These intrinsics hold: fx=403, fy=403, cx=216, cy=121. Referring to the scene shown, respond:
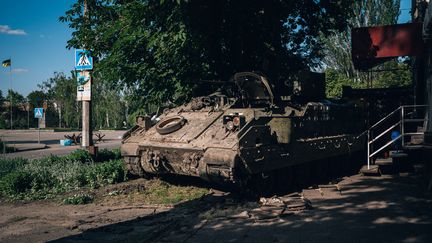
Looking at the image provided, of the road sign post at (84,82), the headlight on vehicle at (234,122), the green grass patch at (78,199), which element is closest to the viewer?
the headlight on vehicle at (234,122)

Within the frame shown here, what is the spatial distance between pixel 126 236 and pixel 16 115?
71.9 metres

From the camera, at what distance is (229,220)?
6836mm

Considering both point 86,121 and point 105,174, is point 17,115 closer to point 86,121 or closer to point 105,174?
point 86,121

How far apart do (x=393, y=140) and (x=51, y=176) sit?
8.84 metres

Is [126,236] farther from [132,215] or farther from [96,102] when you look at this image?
[96,102]

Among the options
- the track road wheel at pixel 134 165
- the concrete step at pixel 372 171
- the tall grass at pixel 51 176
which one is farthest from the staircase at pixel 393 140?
the tall grass at pixel 51 176

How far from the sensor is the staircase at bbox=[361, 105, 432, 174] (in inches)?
423

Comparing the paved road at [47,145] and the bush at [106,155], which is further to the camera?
the paved road at [47,145]

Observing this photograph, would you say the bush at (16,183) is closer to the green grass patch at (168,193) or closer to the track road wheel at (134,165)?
the track road wheel at (134,165)

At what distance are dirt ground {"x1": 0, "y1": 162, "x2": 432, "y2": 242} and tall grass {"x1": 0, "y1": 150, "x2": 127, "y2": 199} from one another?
75 centimetres

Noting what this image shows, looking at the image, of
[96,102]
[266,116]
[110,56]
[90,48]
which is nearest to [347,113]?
[266,116]

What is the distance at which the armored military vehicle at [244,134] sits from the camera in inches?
317

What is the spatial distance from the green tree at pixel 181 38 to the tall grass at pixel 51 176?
3.08 meters

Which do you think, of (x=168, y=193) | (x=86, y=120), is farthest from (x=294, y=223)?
(x=86, y=120)
